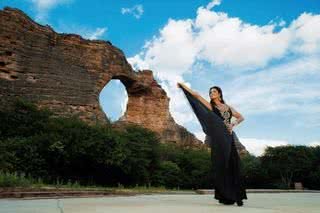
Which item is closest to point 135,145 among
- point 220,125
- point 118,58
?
point 118,58

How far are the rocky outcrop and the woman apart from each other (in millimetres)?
23649

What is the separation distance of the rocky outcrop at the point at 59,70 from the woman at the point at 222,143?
23649 mm

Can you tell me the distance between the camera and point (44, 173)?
19469 mm

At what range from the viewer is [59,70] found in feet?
108

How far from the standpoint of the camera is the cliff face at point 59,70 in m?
30.7

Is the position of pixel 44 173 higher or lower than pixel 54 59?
lower

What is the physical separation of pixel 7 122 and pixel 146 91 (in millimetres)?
17077

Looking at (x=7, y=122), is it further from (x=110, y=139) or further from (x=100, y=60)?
(x=100, y=60)

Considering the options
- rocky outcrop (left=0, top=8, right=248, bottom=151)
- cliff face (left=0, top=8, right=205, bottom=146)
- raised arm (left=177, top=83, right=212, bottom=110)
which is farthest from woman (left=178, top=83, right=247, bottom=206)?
rocky outcrop (left=0, top=8, right=248, bottom=151)

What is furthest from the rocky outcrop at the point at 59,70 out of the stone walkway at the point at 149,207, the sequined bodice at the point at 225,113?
the sequined bodice at the point at 225,113

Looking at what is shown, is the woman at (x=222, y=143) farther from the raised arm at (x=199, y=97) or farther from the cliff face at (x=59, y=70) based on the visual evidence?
the cliff face at (x=59, y=70)

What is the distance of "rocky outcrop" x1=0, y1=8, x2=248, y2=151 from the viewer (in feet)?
101

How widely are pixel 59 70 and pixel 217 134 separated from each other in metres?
27.8

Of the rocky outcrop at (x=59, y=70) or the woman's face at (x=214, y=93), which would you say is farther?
the rocky outcrop at (x=59, y=70)
